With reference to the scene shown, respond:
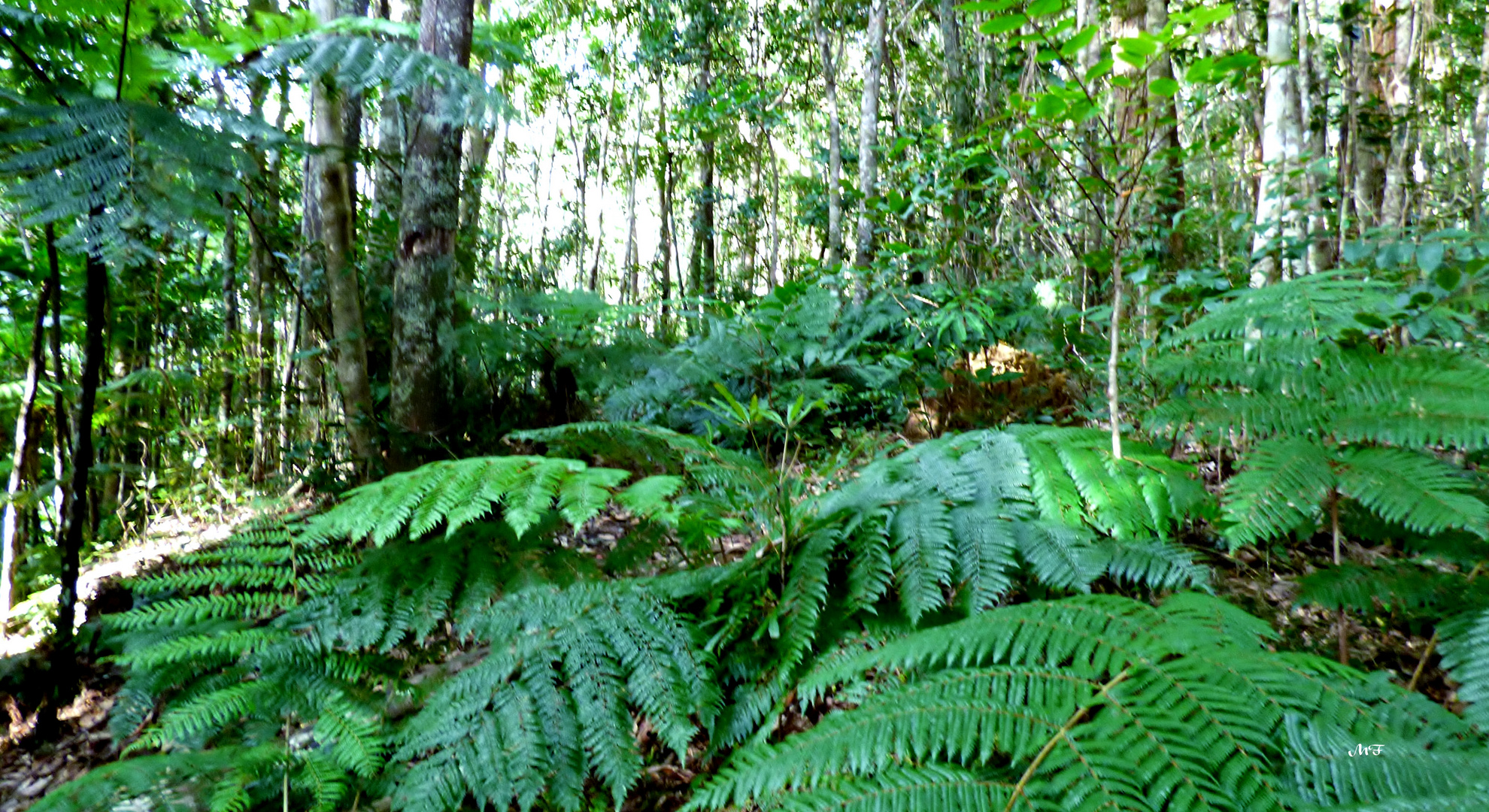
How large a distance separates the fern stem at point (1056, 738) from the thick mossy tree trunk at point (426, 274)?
428cm

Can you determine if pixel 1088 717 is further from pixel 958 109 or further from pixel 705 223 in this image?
pixel 705 223

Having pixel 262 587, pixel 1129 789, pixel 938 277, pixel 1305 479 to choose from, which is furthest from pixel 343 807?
pixel 938 277

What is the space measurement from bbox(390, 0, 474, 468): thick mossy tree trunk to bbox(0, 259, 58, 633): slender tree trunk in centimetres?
164

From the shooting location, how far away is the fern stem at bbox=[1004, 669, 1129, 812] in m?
0.86

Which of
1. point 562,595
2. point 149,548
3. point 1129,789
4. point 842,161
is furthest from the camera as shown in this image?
point 842,161

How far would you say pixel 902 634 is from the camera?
1.34 metres

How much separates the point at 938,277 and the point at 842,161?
5.51m

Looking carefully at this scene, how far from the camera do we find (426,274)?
4613mm

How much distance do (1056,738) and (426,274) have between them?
4.54 m

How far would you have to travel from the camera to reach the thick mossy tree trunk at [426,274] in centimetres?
455

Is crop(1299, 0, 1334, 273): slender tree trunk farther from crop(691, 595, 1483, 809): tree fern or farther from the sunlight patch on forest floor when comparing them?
the sunlight patch on forest floor

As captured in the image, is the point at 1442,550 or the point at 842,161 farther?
the point at 842,161

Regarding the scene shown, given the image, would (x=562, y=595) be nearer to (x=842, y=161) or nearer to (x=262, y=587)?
(x=262, y=587)

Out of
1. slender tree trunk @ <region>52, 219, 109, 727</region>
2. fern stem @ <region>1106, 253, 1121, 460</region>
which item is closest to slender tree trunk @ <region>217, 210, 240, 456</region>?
slender tree trunk @ <region>52, 219, 109, 727</region>
